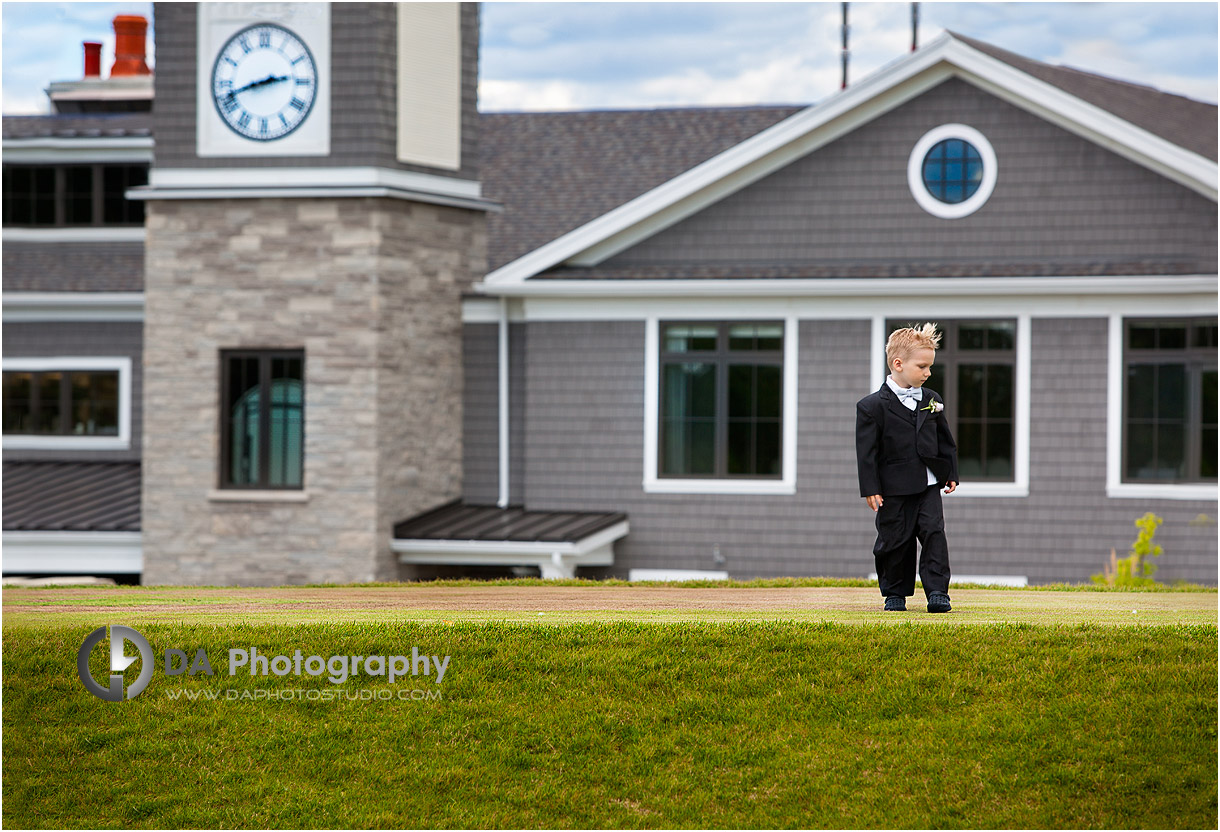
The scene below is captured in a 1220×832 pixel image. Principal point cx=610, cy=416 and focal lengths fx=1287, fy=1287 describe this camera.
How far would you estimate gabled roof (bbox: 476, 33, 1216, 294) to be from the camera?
13.7 m

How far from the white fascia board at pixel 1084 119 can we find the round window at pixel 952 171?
1.95 feet

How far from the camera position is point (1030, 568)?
14.0m

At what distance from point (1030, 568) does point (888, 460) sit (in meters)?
7.67

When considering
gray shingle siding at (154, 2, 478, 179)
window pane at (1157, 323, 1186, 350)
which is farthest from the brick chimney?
Result: window pane at (1157, 323, 1186, 350)

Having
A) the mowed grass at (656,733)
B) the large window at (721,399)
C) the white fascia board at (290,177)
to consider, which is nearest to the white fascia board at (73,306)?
the white fascia board at (290,177)

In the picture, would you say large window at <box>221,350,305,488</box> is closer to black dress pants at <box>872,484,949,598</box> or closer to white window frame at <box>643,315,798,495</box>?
white window frame at <box>643,315,798,495</box>

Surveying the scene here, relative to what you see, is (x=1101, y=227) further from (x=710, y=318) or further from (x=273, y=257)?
(x=273, y=257)

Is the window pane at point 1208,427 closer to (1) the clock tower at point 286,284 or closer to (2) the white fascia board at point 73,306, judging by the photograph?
(1) the clock tower at point 286,284

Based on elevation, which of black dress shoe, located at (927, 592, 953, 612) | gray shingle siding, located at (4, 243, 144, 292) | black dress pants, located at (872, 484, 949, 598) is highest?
gray shingle siding, located at (4, 243, 144, 292)

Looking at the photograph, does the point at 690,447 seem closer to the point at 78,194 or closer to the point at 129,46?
the point at 78,194

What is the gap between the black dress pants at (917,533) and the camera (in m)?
7.04

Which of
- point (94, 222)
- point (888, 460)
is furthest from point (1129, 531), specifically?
point (94, 222)

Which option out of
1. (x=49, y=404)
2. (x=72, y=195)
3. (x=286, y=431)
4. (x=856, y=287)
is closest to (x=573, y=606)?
(x=856, y=287)

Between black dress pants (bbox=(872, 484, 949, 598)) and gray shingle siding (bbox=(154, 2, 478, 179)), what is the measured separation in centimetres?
877
